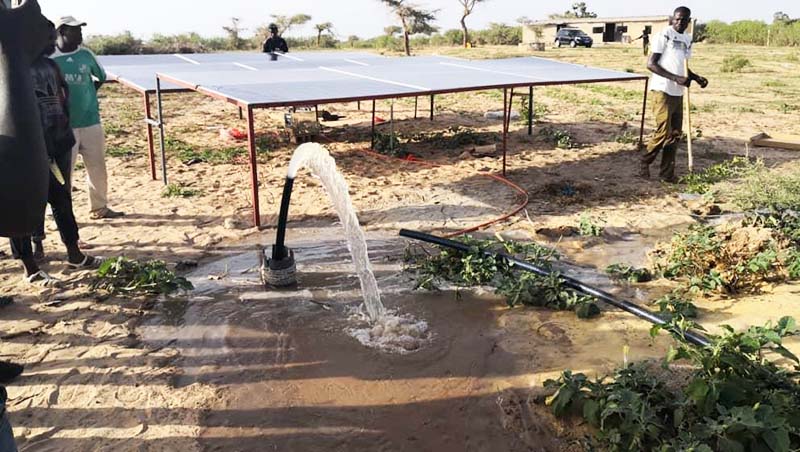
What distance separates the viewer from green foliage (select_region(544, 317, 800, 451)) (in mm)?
2717

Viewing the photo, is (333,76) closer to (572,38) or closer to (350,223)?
(350,223)

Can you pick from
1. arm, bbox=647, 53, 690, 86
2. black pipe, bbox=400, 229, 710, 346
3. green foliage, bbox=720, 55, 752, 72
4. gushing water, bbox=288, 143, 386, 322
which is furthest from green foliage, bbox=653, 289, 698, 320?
green foliage, bbox=720, 55, 752, 72

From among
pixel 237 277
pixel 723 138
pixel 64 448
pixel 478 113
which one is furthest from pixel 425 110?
pixel 64 448

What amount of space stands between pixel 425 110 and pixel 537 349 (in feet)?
35.4

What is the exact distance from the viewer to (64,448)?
127 inches

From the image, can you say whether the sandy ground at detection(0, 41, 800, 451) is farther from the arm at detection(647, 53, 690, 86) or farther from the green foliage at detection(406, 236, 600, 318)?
the arm at detection(647, 53, 690, 86)

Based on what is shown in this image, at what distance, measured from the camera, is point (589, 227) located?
20.9 feet

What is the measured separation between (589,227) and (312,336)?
324cm

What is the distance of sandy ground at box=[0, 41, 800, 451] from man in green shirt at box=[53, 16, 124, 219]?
1.79 feet

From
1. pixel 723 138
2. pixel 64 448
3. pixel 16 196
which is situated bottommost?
pixel 64 448

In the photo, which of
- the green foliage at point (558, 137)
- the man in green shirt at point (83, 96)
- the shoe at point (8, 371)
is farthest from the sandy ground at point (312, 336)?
the green foliage at point (558, 137)

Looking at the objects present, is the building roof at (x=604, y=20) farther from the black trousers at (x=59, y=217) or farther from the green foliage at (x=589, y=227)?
the black trousers at (x=59, y=217)

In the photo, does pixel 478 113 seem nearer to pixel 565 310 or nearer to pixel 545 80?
pixel 545 80

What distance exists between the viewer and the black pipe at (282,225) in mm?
4718
